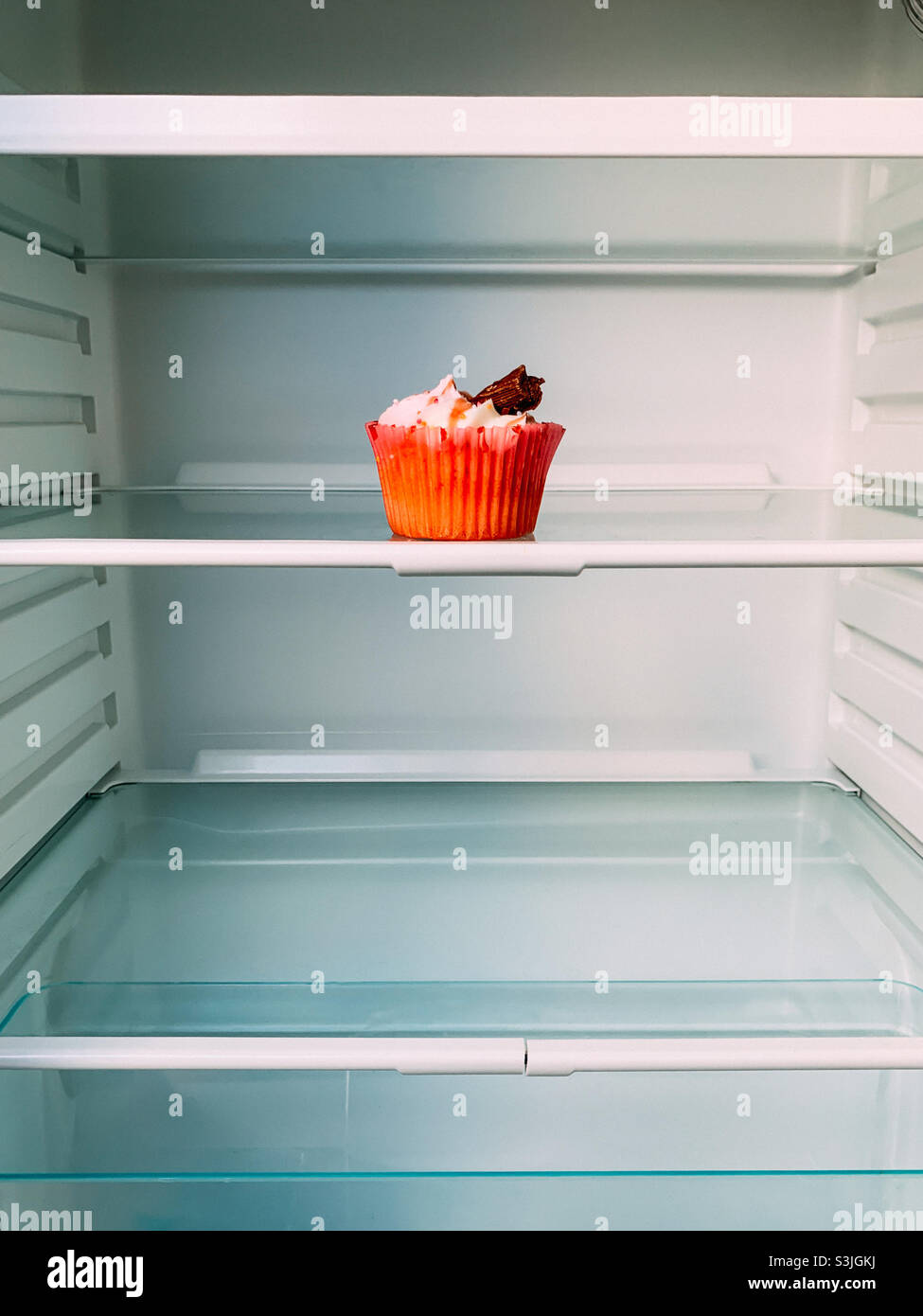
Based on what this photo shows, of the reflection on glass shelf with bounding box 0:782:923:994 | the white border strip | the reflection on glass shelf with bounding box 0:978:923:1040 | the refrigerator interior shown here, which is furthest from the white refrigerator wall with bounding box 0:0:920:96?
the reflection on glass shelf with bounding box 0:978:923:1040

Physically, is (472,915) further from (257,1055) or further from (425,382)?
(425,382)

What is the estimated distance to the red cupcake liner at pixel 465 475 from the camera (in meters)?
1.01

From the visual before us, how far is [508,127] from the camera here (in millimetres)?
904

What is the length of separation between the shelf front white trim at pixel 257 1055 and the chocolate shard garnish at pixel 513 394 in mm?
569

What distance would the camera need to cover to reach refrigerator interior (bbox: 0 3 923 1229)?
1.17 m

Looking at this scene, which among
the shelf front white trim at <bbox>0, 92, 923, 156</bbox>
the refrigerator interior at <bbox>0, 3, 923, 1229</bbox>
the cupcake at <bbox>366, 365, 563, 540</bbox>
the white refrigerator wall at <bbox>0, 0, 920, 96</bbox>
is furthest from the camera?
the white refrigerator wall at <bbox>0, 0, 920, 96</bbox>

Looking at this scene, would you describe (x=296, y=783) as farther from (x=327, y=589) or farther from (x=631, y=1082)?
(x=631, y=1082)

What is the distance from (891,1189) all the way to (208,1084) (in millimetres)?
771

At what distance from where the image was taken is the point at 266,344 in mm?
1465

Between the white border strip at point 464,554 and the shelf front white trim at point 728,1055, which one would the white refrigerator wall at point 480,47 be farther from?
the shelf front white trim at point 728,1055

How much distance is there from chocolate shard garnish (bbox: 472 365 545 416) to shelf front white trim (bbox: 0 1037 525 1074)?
0.57 meters

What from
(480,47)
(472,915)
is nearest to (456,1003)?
(472,915)

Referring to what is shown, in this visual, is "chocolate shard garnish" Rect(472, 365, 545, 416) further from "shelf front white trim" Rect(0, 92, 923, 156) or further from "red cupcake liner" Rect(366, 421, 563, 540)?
"shelf front white trim" Rect(0, 92, 923, 156)
